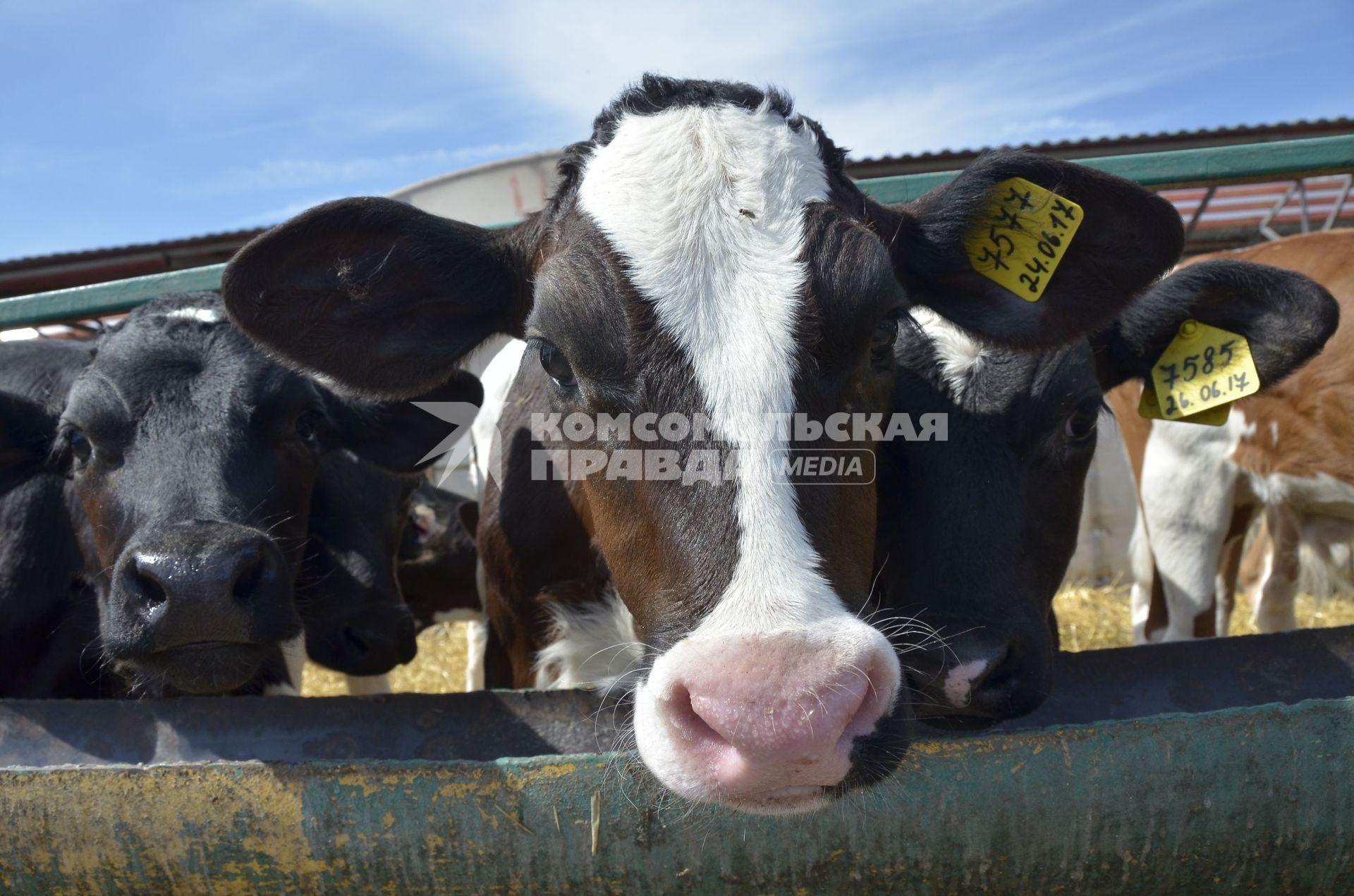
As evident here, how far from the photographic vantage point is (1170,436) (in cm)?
515

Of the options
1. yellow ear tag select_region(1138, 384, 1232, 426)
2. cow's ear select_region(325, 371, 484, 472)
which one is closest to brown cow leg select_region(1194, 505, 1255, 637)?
yellow ear tag select_region(1138, 384, 1232, 426)

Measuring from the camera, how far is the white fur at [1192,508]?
5055 millimetres

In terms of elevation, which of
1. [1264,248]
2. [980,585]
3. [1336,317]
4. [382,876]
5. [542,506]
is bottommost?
[382,876]

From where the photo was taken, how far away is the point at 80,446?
9.61 feet

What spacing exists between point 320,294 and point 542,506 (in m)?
0.91

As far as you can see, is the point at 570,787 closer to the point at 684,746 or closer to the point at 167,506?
the point at 684,746

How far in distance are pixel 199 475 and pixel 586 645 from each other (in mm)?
1191

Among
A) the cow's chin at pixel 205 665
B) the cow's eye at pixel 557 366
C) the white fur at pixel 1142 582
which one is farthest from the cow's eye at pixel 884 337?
the white fur at pixel 1142 582

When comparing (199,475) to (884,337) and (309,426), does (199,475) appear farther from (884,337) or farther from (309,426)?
(884,337)

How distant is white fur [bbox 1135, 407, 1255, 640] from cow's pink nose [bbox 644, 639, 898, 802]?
4.00m

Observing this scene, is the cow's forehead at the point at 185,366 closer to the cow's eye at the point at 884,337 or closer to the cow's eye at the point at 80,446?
the cow's eye at the point at 80,446

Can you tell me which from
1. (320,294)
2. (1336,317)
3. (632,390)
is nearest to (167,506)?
(320,294)

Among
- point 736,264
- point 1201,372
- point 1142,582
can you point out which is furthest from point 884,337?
point 1142,582

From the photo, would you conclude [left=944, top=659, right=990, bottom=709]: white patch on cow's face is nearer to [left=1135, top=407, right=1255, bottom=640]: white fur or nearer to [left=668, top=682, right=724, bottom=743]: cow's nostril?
[left=668, top=682, right=724, bottom=743]: cow's nostril
